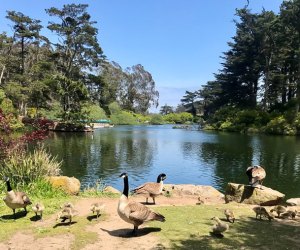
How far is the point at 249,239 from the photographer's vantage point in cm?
855

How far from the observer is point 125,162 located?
1161 inches

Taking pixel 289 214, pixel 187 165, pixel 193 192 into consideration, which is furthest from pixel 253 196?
pixel 187 165

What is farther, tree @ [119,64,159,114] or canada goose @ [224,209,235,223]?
tree @ [119,64,159,114]

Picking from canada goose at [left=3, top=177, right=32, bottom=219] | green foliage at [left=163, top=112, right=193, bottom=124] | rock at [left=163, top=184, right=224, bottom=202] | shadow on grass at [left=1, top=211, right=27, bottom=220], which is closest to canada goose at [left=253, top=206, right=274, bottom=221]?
rock at [left=163, top=184, right=224, bottom=202]

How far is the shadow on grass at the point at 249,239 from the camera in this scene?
804cm

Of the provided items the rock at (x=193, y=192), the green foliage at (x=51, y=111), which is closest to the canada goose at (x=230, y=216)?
the rock at (x=193, y=192)

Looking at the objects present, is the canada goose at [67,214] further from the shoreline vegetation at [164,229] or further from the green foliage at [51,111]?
the green foliage at [51,111]

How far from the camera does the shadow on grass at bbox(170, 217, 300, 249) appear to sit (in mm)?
8039

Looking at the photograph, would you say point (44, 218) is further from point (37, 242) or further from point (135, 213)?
point (135, 213)

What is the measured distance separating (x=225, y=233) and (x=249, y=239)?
2.19 feet

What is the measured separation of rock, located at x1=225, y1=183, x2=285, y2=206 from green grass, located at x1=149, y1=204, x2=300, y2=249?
2.18 meters

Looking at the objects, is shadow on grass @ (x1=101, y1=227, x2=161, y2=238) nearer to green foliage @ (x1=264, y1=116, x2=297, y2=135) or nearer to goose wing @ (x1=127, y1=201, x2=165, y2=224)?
goose wing @ (x1=127, y1=201, x2=165, y2=224)

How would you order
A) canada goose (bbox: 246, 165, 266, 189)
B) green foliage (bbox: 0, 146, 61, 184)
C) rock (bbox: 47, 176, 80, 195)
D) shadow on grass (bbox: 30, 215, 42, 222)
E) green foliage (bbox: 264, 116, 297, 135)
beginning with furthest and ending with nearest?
green foliage (bbox: 264, 116, 297, 135)
rock (bbox: 47, 176, 80, 195)
canada goose (bbox: 246, 165, 266, 189)
green foliage (bbox: 0, 146, 61, 184)
shadow on grass (bbox: 30, 215, 42, 222)

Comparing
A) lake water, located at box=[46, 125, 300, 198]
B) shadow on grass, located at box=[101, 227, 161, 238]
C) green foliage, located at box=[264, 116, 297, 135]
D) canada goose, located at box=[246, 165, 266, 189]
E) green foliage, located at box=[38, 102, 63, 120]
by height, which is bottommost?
lake water, located at box=[46, 125, 300, 198]
